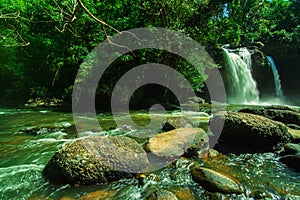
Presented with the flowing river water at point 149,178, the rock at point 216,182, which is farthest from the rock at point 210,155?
the rock at point 216,182

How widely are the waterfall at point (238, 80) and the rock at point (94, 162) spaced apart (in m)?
15.3

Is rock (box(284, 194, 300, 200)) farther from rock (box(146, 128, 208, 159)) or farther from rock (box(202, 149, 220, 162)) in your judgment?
rock (box(146, 128, 208, 159))

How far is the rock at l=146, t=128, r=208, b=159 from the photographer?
4070mm

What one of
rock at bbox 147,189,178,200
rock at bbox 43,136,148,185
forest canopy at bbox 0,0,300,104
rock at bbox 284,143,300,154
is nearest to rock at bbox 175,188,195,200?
rock at bbox 147,189,178,200

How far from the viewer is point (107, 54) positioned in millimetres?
10961

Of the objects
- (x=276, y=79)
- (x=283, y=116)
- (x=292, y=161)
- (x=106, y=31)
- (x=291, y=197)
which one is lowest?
(x=291, y=197)

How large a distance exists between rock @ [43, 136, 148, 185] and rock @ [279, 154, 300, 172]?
264 centimetres

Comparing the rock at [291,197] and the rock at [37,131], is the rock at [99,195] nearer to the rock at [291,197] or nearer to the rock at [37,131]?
the rock at [291,197]

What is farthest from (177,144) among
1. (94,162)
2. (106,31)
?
(106,31)

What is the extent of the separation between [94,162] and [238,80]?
1642 cm

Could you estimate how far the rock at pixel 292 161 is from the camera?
3820 mm

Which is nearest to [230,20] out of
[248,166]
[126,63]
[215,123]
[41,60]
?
[126,63]

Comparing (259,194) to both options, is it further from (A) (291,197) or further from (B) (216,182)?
(B) (216,182)

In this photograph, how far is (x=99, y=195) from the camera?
9.48 feet
